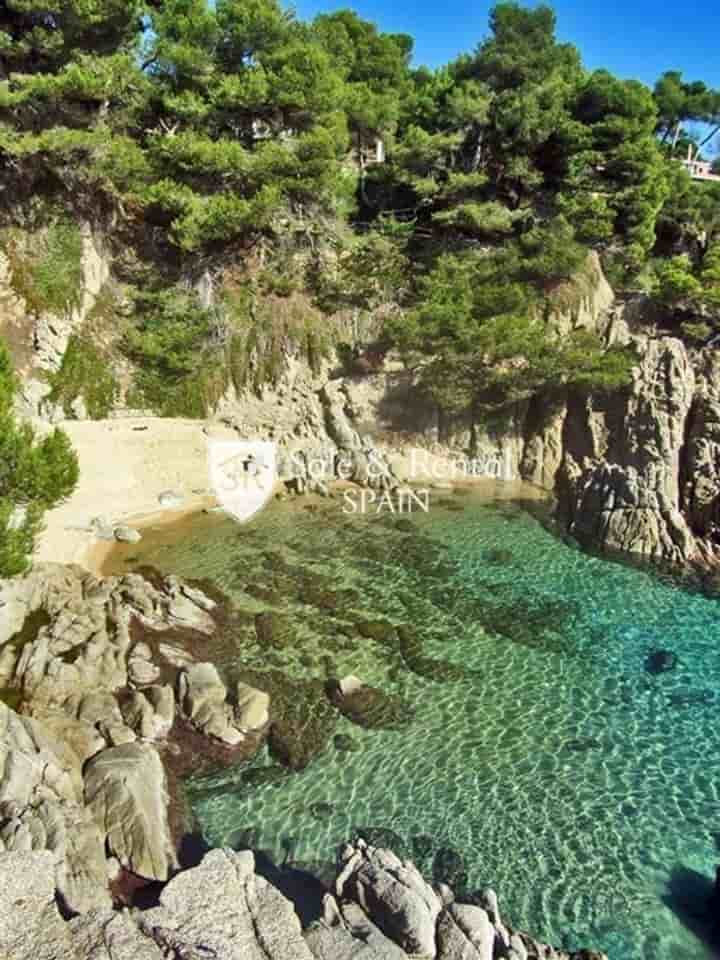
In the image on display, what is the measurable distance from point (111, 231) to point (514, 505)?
2489cm

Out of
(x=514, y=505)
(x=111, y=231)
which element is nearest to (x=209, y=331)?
(x=111, y=231)

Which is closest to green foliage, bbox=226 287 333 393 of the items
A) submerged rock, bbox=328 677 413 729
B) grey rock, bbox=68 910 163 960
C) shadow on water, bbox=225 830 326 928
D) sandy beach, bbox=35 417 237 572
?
sandy beach, bbox=35 417 237 572

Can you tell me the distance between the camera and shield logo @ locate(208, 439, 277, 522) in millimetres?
25859

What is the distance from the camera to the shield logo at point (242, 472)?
84.8 ft

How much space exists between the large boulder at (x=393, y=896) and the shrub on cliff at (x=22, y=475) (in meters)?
10.1

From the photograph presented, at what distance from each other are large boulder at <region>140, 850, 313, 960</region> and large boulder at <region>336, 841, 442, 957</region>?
4.45 ft

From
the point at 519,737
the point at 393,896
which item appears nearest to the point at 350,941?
the point at 393,896

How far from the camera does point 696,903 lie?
371 inches

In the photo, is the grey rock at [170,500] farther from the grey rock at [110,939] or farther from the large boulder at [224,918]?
the grey rock at [110,939]

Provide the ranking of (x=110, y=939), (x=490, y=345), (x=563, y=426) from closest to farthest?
(x=110, y=939) < (x=490, y=345) < (x=563, y=426)

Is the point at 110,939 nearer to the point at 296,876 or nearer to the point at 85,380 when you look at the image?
the point at 296,876

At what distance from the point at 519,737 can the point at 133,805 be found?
7877 millimetres

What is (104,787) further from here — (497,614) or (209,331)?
(209,331)

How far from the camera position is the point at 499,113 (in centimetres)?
3222
